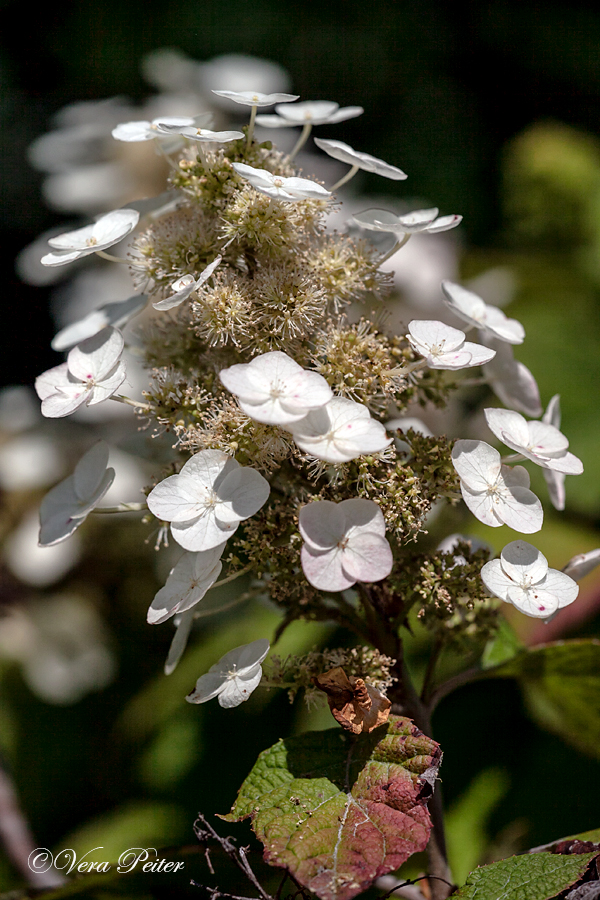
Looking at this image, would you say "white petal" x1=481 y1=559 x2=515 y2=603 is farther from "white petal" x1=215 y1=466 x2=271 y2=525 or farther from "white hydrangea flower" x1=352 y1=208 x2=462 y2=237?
"white hydrangea flower" x1=352 y1=208 x2=462 y2=237

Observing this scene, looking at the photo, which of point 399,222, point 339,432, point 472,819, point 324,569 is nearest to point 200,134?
point 399,222

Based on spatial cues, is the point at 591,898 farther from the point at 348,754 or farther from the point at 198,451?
the point at 198,451

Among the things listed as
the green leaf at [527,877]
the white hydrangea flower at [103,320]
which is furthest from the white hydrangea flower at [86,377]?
the green leaf at [527,877]

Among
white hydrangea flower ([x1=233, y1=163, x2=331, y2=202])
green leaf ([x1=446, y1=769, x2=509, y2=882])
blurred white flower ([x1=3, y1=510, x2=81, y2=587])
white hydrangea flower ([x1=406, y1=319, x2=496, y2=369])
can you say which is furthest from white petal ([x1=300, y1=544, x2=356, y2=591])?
blurred white flower ([x1=3, y1=510, x2=81, y2=587])

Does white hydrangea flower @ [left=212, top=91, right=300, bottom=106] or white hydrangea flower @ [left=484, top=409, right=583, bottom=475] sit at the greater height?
white hydrangea flower @ [left=212, top=91, right=300, bottom=106]

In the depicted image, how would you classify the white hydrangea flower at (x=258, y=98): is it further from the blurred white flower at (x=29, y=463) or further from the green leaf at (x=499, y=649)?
the blurred white flower at (x=29, y=463)
